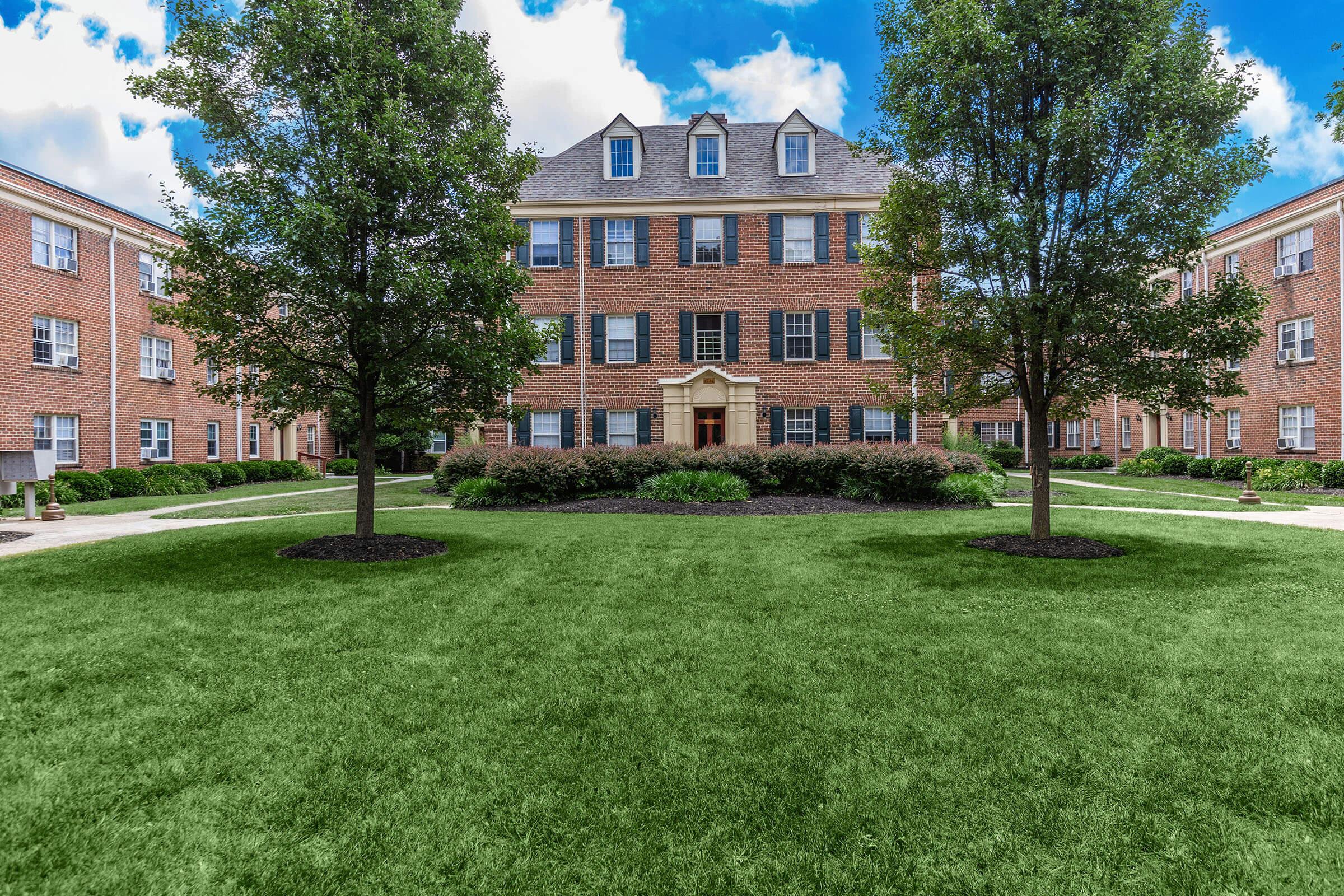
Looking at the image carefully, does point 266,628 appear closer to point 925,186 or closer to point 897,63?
point 925,186

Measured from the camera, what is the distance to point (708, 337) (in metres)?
20.4

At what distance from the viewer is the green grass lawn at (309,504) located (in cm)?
1264

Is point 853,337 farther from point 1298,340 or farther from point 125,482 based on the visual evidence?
point 125,482

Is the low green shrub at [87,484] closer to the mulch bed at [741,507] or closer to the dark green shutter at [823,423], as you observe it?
the mulch bed at [741,507]

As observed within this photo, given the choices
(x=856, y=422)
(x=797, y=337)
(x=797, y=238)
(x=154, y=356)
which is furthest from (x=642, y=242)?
(x=154, y=356)

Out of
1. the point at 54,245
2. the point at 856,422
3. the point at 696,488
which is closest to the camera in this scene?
the point at 696,488

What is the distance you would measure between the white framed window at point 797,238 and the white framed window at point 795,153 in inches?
73.4

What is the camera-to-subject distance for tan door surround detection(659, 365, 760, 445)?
1969cm

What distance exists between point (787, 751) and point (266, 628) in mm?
3983

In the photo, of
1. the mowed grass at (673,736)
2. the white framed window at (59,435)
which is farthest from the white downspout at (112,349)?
the mowed grass at (673,736)

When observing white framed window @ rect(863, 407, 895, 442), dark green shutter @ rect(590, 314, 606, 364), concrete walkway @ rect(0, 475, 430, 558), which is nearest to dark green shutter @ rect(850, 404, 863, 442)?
white framed window @ rect(863, 407, 895, 442)

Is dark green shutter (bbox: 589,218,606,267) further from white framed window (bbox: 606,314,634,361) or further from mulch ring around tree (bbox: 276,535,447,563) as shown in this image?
mulch ring around tree (bbox: 276,535,447,563)

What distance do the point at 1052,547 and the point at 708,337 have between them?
13.8 meters

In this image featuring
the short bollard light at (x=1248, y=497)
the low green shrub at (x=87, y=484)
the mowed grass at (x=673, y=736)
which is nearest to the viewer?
the mowed grass at (x=673, y=736)
